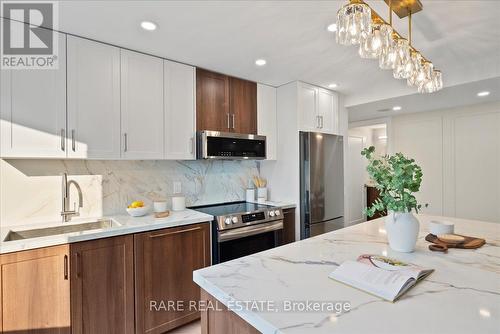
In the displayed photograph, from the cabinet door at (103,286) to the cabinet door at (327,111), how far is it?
2.53m

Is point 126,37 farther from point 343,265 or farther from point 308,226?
point 308,226

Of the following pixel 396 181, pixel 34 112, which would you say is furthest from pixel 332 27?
pixel 34 112

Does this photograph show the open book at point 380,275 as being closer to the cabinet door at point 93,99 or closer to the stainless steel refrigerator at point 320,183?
the stainless steel refrigerator at point 320,183

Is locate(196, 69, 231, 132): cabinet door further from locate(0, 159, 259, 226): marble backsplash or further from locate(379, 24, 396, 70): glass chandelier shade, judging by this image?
locate(379, 24, 396, 70): glass chandelier shade

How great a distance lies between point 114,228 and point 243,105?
1823 mm

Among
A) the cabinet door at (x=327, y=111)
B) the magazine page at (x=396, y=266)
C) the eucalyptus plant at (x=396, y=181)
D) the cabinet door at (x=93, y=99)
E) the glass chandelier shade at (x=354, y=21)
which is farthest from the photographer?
the cabinet door at (x=327, y=111)

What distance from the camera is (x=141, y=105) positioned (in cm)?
223

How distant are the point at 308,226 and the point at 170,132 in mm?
1817

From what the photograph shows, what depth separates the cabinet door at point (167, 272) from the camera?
1.92 meters

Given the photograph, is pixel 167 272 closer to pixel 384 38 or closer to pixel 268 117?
pixel 268 117

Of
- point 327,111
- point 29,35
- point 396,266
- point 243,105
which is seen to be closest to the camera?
point 396,266

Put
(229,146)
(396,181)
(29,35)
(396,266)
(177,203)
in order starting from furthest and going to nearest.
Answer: (229,146)
(177,203)
(29,35)
(396,181)
(396,266)

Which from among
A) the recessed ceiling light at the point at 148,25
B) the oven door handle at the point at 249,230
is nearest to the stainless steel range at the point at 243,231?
the oven door handle at the point at 249,230

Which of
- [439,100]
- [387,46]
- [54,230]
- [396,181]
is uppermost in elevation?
[439,100]
